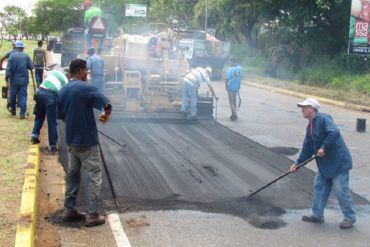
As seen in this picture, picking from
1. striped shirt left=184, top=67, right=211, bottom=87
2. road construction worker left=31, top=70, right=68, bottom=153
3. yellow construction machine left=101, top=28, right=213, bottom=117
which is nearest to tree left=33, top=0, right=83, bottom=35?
yellow construction machine left=101, top=28, right=213, bottom=117

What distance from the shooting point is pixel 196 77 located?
15000 millimetres

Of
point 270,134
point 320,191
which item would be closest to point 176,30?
point 270,134

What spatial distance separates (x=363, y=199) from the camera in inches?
315

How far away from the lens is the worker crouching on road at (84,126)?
6324 mm

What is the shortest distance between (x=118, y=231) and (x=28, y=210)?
1.04m

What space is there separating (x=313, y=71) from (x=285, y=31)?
7.01 metres

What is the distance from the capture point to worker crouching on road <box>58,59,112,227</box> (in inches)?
249

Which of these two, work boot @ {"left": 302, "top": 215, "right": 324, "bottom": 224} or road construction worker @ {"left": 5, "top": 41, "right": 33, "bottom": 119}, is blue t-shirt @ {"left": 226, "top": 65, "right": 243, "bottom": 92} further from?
work boot @ {"left": 302, "top": 215, "right": 324, "bottom": 224}

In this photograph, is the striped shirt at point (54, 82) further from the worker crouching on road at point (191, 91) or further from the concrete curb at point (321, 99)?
the concrete curb at point (321, 99)

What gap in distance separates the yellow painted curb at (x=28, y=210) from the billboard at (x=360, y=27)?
58.3 feet

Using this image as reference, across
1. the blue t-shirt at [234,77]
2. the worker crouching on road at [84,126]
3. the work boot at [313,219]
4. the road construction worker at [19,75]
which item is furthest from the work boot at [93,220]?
the blue t-shirt at [234,77]

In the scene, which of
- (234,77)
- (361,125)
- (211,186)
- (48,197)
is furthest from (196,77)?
(48,197)

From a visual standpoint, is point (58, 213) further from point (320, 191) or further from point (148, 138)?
point (148, 138)

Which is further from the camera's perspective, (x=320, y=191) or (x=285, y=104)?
(x=285, y=104)
